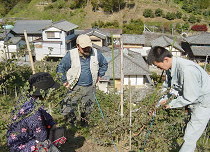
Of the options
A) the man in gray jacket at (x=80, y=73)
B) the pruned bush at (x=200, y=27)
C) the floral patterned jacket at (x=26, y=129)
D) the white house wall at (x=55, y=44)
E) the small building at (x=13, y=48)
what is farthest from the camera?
the pruned bush at (x=200, y=27)

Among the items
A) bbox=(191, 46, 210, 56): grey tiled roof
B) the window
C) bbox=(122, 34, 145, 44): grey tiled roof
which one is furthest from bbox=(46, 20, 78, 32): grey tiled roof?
bbox=(191, 46, 210, 56): grey tiled roof

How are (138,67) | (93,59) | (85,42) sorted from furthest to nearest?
(138,67) → (93,59) → (85,42)

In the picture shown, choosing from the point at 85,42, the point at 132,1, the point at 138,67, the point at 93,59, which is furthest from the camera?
the point at 132,1

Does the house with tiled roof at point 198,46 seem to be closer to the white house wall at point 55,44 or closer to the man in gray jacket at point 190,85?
the white house wall at point 55,44

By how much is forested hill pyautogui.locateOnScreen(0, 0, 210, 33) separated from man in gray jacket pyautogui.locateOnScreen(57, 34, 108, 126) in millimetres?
26990

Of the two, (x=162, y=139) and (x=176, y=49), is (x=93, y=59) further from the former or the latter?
(x=176, y=49)

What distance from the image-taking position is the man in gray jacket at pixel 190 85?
2.31 metres

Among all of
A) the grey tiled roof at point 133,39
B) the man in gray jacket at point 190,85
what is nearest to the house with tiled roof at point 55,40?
the grey tiled roof at point 133,39

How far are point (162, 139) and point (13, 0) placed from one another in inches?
1526

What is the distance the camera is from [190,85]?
230 centimetres

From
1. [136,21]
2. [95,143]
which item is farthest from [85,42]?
[136,21]

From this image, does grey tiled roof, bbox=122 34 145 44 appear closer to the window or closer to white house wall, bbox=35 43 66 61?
white house wall, bbox=35 43 66 61

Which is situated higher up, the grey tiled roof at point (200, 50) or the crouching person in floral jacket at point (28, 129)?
the crouching person in floral jacket at point (28, 129)

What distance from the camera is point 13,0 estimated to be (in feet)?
120
